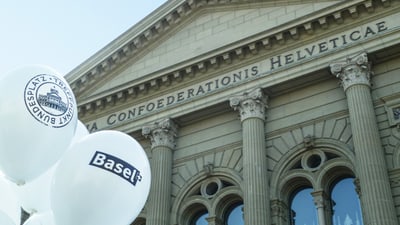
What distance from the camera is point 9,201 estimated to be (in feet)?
24.4

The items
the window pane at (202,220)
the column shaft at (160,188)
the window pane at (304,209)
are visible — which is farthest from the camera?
the window pane at (202,220)

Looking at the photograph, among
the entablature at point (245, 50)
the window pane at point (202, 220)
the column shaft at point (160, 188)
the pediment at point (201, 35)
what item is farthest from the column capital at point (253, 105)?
the window pane at point (202, 220)

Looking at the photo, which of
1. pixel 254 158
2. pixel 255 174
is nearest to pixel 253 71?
pixel 254 158

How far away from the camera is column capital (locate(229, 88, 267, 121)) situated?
18906mm

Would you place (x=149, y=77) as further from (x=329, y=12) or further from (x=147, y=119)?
(x=329, y=12)

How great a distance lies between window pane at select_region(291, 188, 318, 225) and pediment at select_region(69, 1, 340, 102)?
209 inches

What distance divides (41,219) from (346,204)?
38.4 ft

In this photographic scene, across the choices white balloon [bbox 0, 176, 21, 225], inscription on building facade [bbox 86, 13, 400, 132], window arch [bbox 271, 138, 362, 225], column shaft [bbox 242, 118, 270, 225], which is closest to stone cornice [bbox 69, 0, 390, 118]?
inscription on building facade [bbox 86, 13, 400, 132]

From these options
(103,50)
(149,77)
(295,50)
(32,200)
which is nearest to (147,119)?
(149,77)

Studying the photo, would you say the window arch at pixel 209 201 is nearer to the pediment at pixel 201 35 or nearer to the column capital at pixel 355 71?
the pediment at pixel 201 35

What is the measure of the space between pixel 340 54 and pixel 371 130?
2.85 m

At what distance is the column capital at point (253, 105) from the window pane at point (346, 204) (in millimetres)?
3265

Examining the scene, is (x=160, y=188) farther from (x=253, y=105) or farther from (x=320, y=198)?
(x=320, y=198)

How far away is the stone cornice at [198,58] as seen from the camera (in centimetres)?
1828
